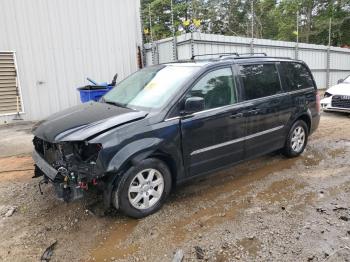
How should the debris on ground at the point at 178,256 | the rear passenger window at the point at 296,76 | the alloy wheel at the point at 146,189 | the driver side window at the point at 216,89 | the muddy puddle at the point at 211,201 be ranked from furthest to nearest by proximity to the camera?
the rear passenger window at the point at 296,76 → the driver side window at the point at 216,89 → the alloy wheel at the point at 146,189 → the muddy puddle at the point at 211,201 → the debris on ground at the point at 178,256

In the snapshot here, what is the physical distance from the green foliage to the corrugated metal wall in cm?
1269

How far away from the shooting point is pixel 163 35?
2458 cm

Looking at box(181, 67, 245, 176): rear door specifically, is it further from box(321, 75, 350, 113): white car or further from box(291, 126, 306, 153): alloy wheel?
box(321, 75, 350, 113): white car

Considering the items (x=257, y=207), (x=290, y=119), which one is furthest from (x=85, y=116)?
(x=290, y=119)

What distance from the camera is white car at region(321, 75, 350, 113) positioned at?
29.9 ft

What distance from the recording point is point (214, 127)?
4039mm

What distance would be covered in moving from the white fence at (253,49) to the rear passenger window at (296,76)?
4.33 m

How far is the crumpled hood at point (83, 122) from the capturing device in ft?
10.8

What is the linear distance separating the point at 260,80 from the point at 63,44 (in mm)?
7005

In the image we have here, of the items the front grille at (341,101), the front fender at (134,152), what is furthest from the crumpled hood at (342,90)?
the front fender at (134,152)

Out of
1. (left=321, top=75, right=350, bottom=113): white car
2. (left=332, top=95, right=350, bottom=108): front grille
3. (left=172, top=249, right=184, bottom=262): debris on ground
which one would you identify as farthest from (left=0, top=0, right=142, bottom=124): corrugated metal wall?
(left=172, top=249, right=184, bottom=262): debris on ground

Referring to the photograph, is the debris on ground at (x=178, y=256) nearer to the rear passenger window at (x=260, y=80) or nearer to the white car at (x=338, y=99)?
the rear passenger window at (x=260, y=80)

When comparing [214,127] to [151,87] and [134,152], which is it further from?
[134,152]

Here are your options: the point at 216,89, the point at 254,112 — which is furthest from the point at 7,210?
the point at 254,112
